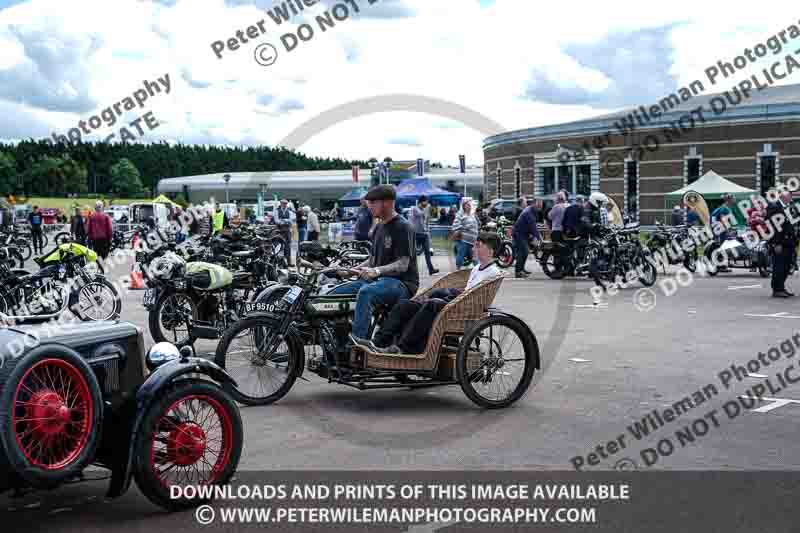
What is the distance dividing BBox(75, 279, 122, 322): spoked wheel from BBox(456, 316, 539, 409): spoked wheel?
7979 millimetres

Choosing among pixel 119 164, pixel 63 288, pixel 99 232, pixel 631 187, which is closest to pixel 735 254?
pixel 63 288

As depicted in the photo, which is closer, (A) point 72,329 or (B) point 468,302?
(A) point 72,329

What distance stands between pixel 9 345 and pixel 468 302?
3.99 m

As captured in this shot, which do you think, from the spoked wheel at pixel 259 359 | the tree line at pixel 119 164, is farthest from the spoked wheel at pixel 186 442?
the tree line at pixel 119 164

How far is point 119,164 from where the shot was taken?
491 ft

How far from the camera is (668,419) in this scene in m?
6.94

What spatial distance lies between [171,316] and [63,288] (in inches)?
139

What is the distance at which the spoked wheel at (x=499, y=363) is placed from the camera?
7.41 meters

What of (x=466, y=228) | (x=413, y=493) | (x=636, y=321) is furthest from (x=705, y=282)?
(x=413, y=493)

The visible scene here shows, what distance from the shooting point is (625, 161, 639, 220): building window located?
61.0 m

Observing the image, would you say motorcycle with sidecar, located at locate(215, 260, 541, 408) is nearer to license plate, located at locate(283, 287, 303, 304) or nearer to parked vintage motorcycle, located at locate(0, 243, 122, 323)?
license plate, located at locate(283, 287, 303, 304)

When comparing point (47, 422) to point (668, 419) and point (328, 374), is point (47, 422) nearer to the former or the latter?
point (328, 374)

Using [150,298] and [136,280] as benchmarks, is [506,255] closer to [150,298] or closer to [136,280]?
[136,280]

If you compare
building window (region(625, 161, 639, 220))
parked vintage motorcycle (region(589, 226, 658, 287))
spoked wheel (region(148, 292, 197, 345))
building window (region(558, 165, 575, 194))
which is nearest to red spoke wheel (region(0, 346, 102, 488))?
spoked wheel (region(148, 292, 197, 345))
